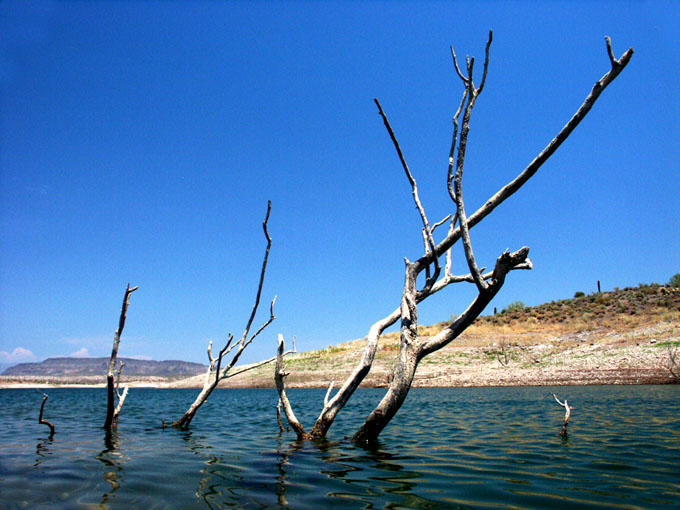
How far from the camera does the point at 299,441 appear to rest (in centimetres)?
996

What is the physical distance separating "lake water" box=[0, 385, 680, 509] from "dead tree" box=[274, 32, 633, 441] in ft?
3.34

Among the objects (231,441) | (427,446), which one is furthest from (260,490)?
(231,441)

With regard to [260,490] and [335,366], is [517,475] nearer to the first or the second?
[260,490]

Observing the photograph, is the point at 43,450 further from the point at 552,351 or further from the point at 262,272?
the point at 552,351

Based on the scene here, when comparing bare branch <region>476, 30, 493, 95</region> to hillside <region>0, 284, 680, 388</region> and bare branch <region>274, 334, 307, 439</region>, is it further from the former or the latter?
hillside <region>0, 284, 680, 388</region>

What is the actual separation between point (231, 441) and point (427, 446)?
4.68 metres

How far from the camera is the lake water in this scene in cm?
506

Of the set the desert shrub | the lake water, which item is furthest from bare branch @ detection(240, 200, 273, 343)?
the desert shrub

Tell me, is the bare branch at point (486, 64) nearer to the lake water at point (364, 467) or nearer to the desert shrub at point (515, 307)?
the lake water at point (364, 467)

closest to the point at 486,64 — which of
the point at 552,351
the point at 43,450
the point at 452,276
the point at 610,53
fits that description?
the point at 610,53

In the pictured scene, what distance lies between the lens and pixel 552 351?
3538 cm

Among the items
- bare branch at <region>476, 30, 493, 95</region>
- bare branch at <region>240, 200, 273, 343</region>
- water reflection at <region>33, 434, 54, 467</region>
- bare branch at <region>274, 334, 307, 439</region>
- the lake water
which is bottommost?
water reflection at <region>33, 434, 54, 467</region>

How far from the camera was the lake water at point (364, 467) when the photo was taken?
5.06 meters

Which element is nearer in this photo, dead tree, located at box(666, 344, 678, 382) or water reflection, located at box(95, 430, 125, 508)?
water reflection, located at box(95, 430, 125, 508)
